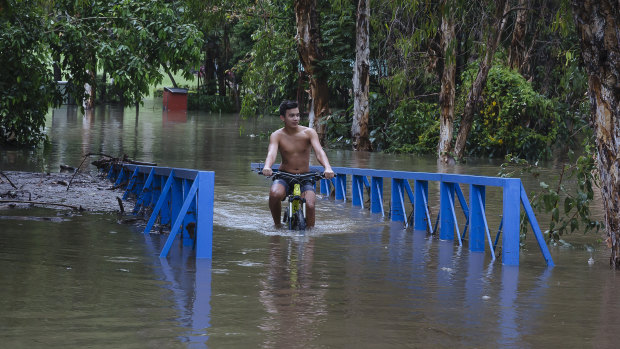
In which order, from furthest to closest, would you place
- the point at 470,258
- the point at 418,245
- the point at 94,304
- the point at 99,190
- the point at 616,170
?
the point at 99,190 < the point at 418,245 < the point at 470,258 < the point at 616,170 < the point at 94,304

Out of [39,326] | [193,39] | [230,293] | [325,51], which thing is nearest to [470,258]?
[230,293]

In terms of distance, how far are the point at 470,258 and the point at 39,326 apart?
524 centimetres

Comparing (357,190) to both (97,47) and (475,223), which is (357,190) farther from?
(97,47)

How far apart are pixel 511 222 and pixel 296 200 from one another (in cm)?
295

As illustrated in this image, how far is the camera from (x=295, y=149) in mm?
11500

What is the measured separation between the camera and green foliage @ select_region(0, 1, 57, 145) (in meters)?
18.7

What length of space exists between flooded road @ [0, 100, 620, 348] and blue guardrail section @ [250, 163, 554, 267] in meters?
0.26

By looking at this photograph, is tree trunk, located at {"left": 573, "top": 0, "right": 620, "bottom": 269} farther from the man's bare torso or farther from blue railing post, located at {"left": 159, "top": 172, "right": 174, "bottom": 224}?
blue railing post, located at {"left": 159, "top": 172, "right": 174, "bottom": 224}

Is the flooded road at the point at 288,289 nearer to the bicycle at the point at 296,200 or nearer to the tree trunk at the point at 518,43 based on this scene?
the bicycle at the point at 296,200

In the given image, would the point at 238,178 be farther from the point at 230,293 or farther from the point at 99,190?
the point at 230,293

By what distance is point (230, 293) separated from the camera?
23.8 ft

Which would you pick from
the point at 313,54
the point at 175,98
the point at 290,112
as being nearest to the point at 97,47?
the point at 290,112

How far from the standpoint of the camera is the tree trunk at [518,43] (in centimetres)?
2615

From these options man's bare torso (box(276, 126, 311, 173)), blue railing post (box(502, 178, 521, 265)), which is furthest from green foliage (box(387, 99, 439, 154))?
blue railing post (box(502, 178, 521, 265))
